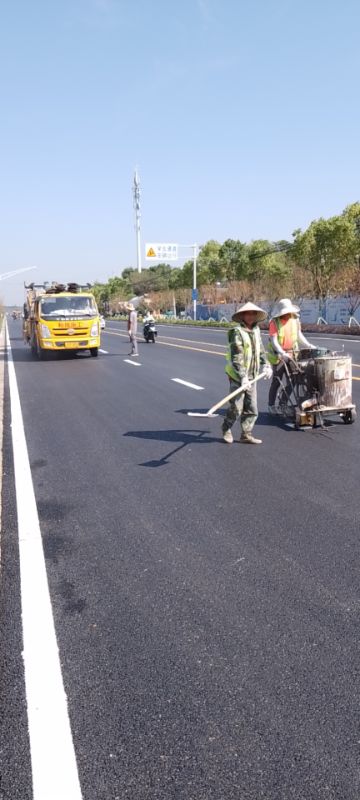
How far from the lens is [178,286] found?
83438 millimetres

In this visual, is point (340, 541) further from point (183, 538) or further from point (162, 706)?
point (162, 706)

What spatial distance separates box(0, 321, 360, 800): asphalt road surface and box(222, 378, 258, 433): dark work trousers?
0.36 meters

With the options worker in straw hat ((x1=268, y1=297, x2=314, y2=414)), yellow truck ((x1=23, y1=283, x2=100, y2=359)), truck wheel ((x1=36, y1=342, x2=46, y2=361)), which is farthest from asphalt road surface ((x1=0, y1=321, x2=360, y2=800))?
truck wheel ((x1=36, y1=342, x2=46, y2=361))

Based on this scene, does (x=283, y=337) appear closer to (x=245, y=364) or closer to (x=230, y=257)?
(x=245, y=364)

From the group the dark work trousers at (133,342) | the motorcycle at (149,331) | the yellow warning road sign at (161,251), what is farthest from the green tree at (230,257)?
the dark work trousers at (133,342)

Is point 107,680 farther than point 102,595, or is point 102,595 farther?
point 102,595

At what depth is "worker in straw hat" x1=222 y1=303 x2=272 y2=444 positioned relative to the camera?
6625 millimetres

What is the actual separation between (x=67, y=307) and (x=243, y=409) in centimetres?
1223

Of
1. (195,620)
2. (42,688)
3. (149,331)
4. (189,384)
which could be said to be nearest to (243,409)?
(195,620)

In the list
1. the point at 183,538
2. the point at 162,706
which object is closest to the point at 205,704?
the point at 162,706

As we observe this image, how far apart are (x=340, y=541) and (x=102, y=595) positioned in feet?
5.45

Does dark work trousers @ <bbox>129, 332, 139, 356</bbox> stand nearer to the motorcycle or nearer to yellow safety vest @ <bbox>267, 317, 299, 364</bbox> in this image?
the motorcycle

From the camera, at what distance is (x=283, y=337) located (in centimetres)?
793

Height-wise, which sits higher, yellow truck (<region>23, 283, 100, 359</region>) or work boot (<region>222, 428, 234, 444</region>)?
yellow truck (<region>23, 283, 100, 359</region>)
